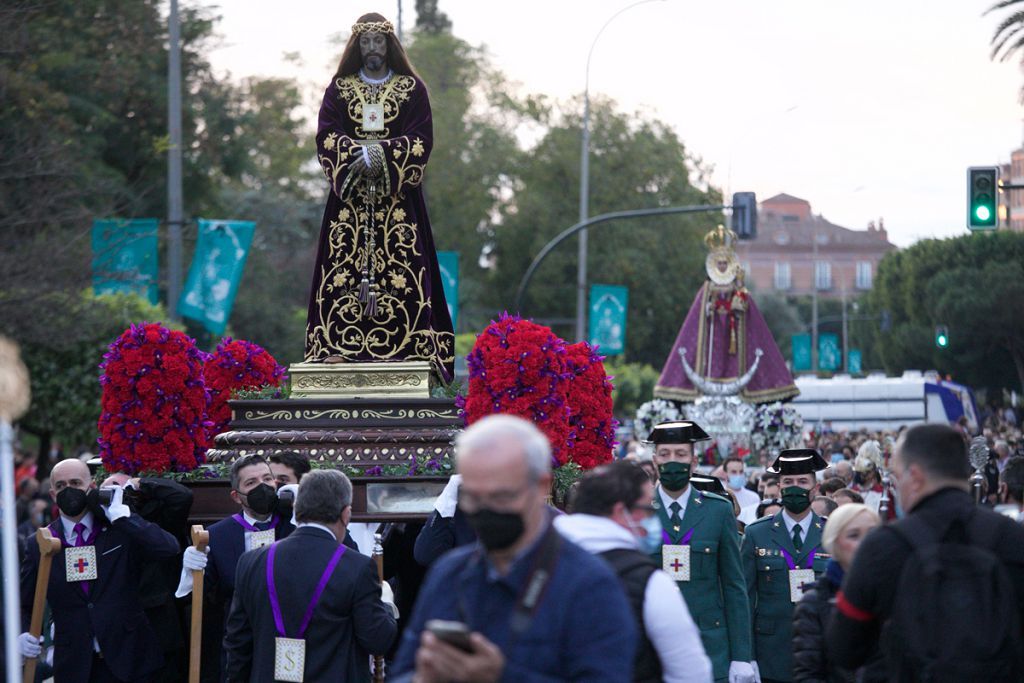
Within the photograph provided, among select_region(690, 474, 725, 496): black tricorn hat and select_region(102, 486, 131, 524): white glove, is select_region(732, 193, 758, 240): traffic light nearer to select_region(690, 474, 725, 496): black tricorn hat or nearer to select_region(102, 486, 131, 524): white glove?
select_region(690, 474, 725, 496): black tricorn hat

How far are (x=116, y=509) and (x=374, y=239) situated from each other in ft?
11.5

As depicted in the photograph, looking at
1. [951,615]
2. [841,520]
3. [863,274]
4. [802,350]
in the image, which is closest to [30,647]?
[841,520]

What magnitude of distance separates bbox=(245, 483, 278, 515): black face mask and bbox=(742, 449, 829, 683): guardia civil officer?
263 cm

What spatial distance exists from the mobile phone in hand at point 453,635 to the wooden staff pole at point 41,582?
542 centimetres

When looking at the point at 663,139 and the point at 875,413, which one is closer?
the point at 875,413

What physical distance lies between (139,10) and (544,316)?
27.3m

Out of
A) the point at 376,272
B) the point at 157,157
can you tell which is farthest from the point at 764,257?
the point at 376,272

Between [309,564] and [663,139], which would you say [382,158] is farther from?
[663,139]

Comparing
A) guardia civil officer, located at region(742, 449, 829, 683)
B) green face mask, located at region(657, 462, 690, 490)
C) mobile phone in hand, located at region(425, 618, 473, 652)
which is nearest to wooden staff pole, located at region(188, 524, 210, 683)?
green face mask, located at region(657, 462, 690, 490)

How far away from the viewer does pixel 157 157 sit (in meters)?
35.8

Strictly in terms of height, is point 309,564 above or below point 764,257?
below

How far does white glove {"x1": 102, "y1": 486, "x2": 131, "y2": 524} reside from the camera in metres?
9.43

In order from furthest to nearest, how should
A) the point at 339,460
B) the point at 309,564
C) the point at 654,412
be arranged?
1. the point at 654,412
2. the point at 339,460
3. the point at 309,564

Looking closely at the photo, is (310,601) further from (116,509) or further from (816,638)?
(116,509)
